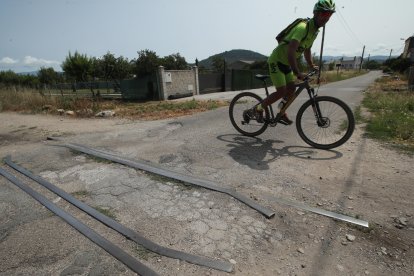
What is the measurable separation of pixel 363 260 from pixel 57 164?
13.6 ft

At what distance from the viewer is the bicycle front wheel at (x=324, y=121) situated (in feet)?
13.3

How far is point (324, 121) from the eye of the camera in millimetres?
4156

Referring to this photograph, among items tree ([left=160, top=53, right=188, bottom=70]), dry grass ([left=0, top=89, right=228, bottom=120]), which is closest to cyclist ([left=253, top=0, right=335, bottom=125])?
dry grass ([left=0, top=89, right=228, bottom=120])

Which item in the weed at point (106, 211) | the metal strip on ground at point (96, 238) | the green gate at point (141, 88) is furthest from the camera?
the green gate at point (141, 88)

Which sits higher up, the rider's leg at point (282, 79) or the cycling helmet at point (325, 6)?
the cycling helmet at point (325, 6)

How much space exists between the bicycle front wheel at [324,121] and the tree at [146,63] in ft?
61.2

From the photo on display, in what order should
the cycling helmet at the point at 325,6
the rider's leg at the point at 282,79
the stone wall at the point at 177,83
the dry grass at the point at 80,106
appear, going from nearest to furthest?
1. the cycling helmet at the point at 325,6
2. the rider's leg at the point at 282,79
3. the dry grass at the point at 80,106
4. the stone wall at the point at 177,83

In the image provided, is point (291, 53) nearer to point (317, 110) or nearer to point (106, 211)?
point (317, 110)

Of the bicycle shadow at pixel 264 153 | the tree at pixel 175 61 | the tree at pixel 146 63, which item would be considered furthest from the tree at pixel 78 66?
the bicycle shadow at pixel 264 153

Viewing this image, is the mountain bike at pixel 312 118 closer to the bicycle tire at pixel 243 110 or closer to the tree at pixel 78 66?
the bicycle tire at pixel 243 110

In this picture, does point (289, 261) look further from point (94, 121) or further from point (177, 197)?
point (94, 121)

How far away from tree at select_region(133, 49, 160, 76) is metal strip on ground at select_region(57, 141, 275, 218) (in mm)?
17855

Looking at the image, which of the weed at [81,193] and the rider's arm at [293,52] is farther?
the rider's arm at [293,52]

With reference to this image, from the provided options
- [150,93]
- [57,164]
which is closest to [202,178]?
[57,164]
